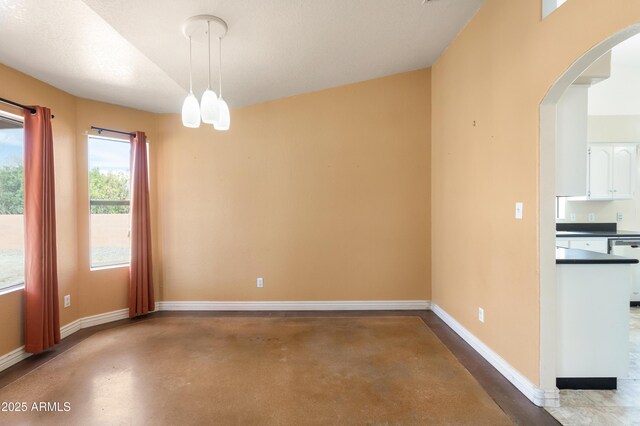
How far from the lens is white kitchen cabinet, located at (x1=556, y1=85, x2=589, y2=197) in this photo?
2.13 meters

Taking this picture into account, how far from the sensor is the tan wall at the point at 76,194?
10.4 feet

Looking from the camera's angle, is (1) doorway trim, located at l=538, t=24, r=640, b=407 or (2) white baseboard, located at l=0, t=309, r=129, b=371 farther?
(2) white baseboard, located at l=0, t=309, r=129, b=371

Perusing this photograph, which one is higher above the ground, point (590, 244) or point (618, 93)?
point (618, 93)

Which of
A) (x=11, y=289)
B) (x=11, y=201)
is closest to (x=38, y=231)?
(x=11, y=201)

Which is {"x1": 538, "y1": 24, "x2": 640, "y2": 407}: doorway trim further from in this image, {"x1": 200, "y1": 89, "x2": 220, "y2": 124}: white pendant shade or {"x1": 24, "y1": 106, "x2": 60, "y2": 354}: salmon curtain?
{"x1": 24, "y1": 106, "x2": 60, "y2": 354}: salmon curtain

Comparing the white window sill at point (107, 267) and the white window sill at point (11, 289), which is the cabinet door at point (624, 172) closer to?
the white window sill at point (107, 267)

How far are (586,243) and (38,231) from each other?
6.08 metres

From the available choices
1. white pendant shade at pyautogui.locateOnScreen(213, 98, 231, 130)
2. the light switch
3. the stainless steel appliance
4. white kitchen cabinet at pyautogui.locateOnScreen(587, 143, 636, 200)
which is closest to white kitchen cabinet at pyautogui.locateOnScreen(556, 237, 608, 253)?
the stainless steel appliance

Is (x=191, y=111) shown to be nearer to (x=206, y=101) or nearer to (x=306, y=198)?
(x=206, y=101)

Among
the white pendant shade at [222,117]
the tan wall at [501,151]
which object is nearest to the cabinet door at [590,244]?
the tan wall at [501,151]

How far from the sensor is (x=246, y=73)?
126 inches

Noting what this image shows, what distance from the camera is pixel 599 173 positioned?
14.0ft

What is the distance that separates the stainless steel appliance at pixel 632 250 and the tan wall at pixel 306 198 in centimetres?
237

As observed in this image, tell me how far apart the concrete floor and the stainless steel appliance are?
109 inches
